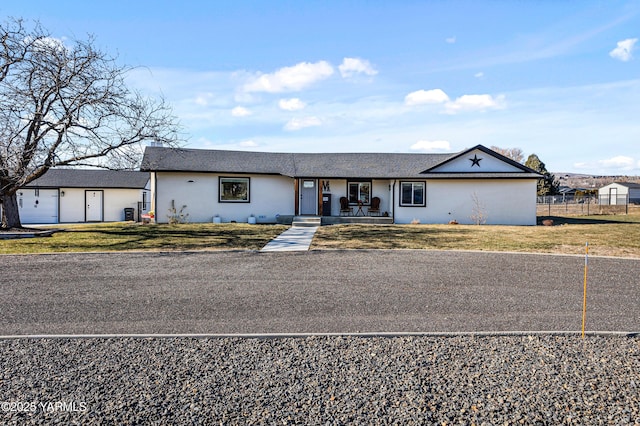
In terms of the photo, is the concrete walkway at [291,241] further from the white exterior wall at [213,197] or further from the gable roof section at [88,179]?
the gable roof section at [88,179]

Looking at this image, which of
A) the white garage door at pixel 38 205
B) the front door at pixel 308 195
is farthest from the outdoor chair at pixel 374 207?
the white garage door at pixel 38 205

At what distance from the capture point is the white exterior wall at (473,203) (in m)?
21.8

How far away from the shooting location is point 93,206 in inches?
1195

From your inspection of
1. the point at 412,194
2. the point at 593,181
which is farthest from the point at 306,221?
the point at 593,181

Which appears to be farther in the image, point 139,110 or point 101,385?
point 139,110

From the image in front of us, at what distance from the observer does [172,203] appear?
21.5 m

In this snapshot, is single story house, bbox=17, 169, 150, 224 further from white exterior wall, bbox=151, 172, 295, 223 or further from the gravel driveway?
the gravel driveway

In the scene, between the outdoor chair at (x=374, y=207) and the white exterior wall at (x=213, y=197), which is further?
the outdoor chair at (x=374, y=207)

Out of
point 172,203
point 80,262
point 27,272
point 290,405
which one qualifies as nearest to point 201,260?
point 80,262

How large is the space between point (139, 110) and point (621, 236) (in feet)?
58.3

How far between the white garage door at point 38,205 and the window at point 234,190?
15294 millimetres

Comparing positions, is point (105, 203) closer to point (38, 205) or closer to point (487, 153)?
point (38, 205)

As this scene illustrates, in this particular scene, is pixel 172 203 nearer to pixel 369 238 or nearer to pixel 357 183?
pixel 357 183

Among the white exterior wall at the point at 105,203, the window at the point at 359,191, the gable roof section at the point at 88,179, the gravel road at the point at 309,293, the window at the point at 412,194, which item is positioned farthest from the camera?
the white exterior wall at the point at 105,203
